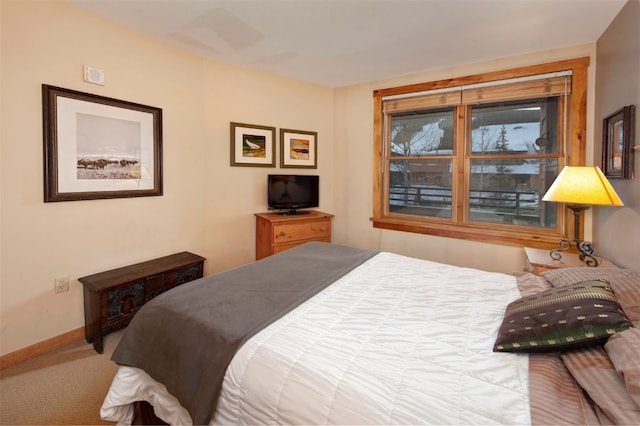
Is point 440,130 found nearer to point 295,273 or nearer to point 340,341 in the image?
point 295,273

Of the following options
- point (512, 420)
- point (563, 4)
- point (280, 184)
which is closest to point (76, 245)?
point (280, 184)

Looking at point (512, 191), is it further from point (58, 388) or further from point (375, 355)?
point (58, 388)

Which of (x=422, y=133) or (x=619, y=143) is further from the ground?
(x=422, y=133)

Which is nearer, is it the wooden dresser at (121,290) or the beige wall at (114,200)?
the beige wall at (114,200)

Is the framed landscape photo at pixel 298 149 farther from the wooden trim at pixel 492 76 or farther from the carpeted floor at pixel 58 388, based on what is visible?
the carpeted floor at pixel 58 388

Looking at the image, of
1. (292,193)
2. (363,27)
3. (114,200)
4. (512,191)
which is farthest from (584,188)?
(114,200)

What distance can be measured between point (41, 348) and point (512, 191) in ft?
14.0

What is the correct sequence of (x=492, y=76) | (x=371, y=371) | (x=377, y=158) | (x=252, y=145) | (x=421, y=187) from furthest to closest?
(x=377, y=158) → (x=421, y=187) → (x=252, y=145) → (x=492, y=76) → (x=371, y=371)

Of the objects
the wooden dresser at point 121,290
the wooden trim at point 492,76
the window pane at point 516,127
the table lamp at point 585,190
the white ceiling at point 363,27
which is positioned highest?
the white ceiling at point 363,27

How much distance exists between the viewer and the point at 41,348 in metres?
2.26

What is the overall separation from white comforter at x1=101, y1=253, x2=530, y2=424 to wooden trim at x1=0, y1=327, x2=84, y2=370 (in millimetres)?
1257

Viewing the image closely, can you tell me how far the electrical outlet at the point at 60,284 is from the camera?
2324 mm

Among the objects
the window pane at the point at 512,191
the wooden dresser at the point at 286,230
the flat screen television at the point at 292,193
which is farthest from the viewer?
the flat screen television at the point at 292,193

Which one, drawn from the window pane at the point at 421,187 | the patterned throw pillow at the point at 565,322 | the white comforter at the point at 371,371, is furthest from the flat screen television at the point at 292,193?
the patterned throw pillow at the point at 565,322
